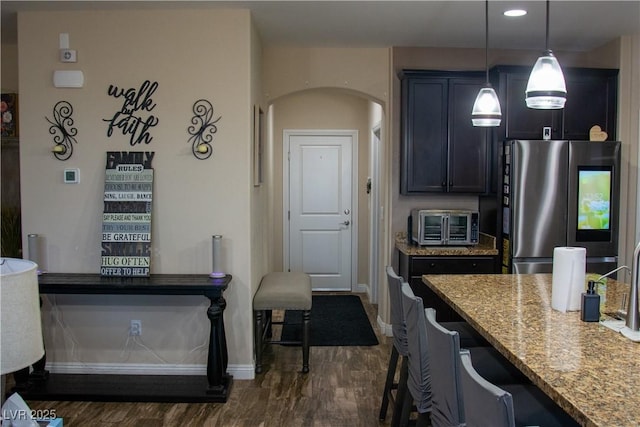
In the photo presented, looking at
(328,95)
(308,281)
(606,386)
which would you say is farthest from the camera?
(328,95)

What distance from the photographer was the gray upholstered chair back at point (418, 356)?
7.52 feet

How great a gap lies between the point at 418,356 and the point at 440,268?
202 centimetres

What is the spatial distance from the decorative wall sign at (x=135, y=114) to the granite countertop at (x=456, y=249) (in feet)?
7.33

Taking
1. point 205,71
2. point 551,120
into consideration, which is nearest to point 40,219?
point 205,71

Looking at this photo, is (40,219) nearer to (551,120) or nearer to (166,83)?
(166,83)

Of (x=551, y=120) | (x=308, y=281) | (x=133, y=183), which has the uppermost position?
(x=551, y=120)

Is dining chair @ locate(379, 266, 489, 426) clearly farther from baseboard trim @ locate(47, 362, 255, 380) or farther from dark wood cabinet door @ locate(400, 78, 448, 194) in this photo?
dark wood cabinet door @ locate(400, 78, 448, 194)

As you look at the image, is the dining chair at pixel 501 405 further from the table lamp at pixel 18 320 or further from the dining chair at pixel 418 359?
the table lamp at pixel 18 320

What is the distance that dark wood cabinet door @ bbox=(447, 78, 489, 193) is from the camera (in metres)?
4.47

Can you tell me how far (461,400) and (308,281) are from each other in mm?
2704

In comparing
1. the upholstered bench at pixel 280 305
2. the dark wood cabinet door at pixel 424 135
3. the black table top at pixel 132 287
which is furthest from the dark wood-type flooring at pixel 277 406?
the dark wood cabinet door at pixel 424 135

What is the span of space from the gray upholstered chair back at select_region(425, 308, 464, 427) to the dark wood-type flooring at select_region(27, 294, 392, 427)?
133 cm

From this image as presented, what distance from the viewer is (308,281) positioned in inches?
175

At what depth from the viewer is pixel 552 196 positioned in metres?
4.17
